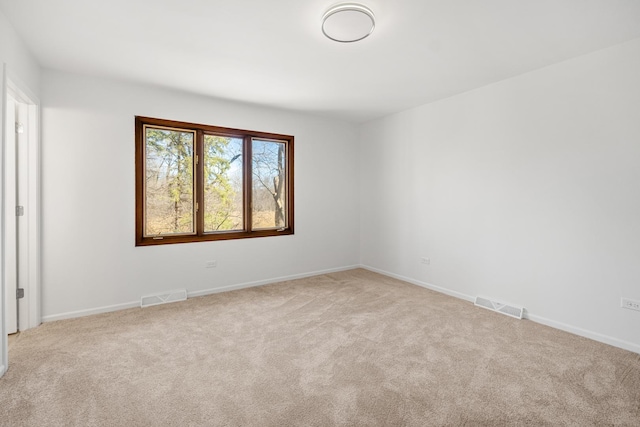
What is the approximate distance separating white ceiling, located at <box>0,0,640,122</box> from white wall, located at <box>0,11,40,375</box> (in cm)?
9

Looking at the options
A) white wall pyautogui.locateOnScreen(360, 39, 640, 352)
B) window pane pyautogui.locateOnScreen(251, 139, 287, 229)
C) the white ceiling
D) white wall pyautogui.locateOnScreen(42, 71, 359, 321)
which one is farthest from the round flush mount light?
window pane pyautogui.locateOnScreen(251, 139, 287, 229)

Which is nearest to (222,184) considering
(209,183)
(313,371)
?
(209,183)

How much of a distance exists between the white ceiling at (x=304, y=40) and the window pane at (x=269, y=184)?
1.14 meters

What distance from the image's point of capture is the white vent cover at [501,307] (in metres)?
3.50

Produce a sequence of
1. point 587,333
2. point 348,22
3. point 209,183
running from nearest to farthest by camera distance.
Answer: point 348,22 < point 587,333 < point 209,183

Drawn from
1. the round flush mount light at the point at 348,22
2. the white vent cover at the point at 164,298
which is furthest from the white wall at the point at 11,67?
the round flush mount light at the point at 348,22

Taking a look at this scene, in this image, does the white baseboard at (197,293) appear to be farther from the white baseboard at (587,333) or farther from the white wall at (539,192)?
the white baseboard at (587,333)

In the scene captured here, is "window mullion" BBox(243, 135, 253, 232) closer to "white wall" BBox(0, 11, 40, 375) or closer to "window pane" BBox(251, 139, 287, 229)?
"window pane" BBox(251, 139, 287, 229)

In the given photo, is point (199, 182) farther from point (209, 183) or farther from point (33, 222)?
point (33, 222)

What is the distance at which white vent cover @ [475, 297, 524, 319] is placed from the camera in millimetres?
3504

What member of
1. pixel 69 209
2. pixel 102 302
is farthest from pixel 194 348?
pixel 69 209

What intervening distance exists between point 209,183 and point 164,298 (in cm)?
159

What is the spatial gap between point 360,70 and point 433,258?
2736 mm

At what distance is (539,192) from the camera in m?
3.37
